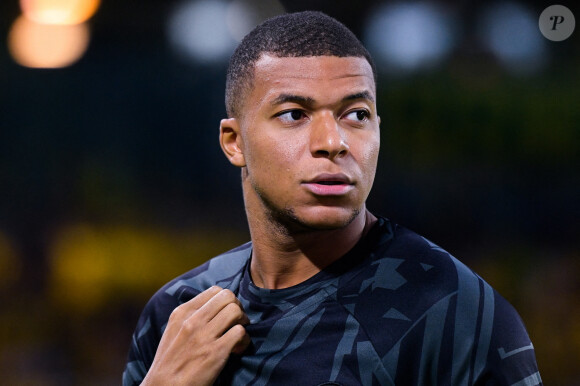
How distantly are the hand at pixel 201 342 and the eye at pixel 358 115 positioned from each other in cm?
51

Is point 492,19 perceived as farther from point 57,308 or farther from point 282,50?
point 57,308

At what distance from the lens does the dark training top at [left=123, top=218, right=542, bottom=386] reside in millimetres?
1399

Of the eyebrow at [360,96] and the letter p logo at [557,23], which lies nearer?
the eyebrow at [360,96]

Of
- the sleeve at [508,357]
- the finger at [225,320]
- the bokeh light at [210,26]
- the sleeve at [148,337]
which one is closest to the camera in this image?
the sleeve at [508,357]

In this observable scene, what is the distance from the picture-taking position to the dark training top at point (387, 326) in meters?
1.40

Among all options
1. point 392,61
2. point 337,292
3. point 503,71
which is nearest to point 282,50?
point 337,292

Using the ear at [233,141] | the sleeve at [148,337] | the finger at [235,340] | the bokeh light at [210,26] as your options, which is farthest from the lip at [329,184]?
the bokeh light at [210,26]

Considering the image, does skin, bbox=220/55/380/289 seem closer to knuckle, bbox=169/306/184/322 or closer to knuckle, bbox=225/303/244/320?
knuckle, bbox=225/303/244/320

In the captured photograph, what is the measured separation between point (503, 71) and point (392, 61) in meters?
0.70

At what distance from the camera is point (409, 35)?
13.6ft

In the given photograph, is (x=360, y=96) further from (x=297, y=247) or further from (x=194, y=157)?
(x=194, y=157)

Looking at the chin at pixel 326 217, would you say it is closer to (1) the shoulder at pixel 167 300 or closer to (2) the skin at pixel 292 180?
(2) the skin at pixel 292 180

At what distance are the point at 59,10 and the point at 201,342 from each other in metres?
3.50

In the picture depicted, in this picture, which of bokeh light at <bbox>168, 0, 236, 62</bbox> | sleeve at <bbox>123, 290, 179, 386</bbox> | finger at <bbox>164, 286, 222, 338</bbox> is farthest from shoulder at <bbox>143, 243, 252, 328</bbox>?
bokeh light at <bbox>168, 0, 236, 62</bbox>
